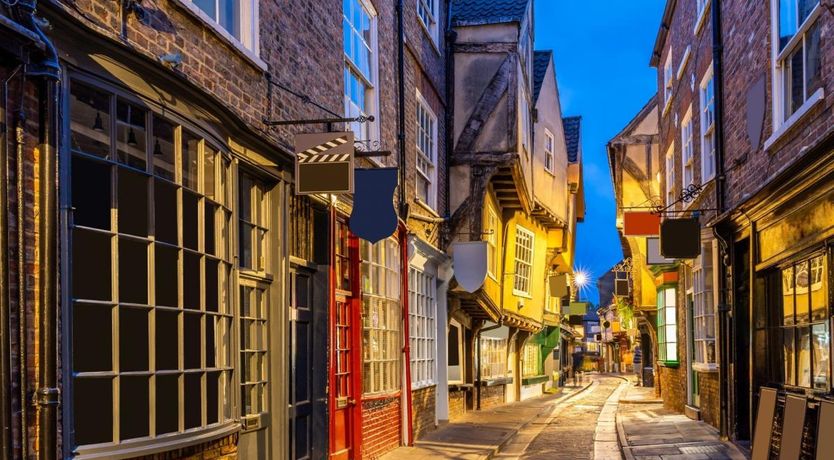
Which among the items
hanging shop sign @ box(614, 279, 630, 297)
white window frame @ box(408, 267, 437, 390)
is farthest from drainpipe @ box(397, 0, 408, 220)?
hanging shop sign @ box(614, 279, 630, 297)

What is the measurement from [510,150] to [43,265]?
47.5ft

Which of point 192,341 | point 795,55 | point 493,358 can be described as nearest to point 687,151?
point 795,55

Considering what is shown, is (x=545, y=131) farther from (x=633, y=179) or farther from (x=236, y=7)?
(x=236, y=7)

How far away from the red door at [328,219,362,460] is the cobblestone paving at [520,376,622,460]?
4073mm

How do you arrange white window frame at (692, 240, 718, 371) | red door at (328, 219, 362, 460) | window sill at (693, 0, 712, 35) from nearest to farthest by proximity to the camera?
red door at (328, 219, 362, 460) → window sill at (693, 0, 712, 35) → white window frame at (692, 240, 718, 371)

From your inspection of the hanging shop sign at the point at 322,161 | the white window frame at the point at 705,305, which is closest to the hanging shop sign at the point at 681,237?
the white window frame at the point at 705,305

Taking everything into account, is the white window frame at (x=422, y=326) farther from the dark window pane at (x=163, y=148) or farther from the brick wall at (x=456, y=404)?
the dark window pane at (x=163, y=148)

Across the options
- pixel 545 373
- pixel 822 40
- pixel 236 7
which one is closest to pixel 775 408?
pixel 822 40

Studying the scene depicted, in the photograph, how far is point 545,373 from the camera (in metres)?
35.7

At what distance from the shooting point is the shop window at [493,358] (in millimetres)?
24031

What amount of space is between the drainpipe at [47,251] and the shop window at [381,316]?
723cm

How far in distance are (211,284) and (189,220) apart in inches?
23.1

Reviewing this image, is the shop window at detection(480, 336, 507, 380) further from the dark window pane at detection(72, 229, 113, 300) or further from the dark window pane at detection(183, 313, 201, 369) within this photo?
the dark window pane at detection(72, 229, 113, 300)

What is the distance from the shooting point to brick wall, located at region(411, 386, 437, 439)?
15422 mm
